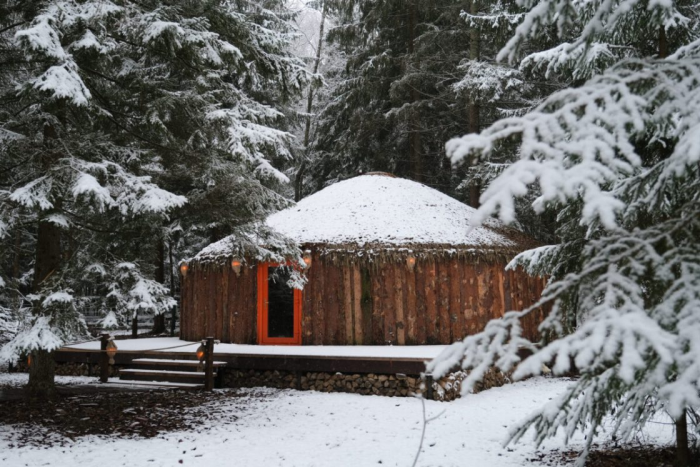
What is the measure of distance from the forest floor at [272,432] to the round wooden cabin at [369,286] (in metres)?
2.13

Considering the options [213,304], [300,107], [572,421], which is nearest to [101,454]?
[572,421]

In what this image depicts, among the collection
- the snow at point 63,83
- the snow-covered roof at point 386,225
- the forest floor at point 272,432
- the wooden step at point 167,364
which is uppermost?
the snow at point 63,83

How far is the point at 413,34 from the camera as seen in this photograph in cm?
1869

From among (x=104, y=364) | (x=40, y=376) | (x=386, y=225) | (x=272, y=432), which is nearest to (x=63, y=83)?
(x=40, y=376)

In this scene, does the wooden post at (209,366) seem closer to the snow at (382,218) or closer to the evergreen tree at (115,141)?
the evergreen tree at (115,141)

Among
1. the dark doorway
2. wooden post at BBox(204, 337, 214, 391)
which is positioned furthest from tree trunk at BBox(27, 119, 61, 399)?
the dark doorway

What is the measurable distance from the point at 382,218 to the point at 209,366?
491cm

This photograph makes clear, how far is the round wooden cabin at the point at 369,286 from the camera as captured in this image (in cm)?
1081

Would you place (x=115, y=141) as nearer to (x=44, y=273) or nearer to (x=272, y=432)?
(x=44, y=273)

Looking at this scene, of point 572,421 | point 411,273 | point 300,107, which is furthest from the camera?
point 300,107

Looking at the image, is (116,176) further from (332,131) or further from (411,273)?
(332,131)

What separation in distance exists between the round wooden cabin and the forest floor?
2131mm

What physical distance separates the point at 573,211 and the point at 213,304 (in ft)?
28.8

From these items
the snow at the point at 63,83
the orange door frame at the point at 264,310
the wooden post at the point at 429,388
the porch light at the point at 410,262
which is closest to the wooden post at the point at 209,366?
the orange door frame at the point at 264,310
